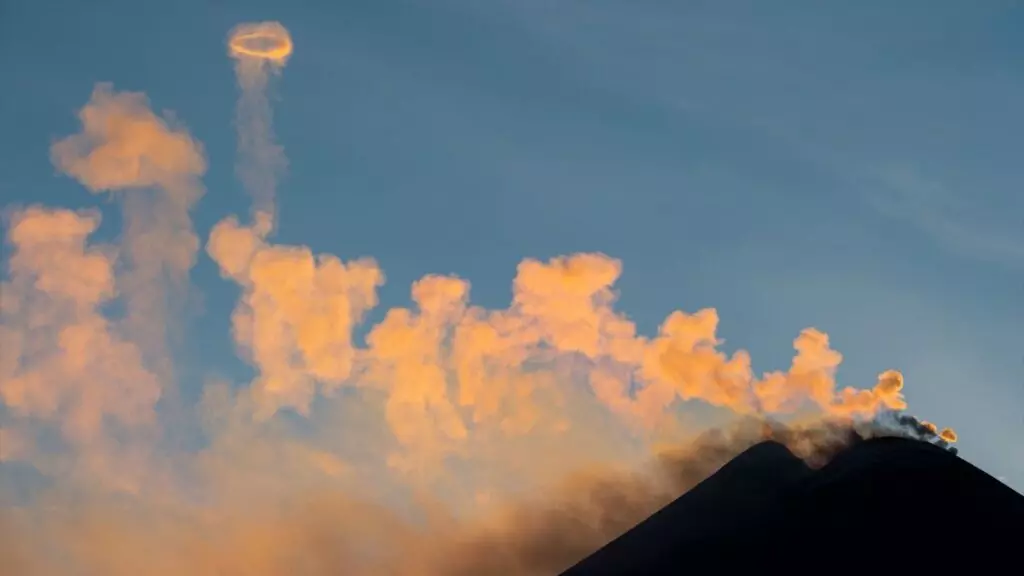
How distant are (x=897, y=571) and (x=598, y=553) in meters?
31.4

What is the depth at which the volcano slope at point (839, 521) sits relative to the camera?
339 feet

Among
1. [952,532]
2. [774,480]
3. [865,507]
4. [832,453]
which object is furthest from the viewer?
[832,453]

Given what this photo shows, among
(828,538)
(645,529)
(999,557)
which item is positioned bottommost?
(999,557)

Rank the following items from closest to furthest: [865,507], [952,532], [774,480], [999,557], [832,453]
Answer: [999,557]
[952,532]
[865,507]
[774,480]
[832,453]

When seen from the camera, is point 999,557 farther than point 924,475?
No

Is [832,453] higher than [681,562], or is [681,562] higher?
[832,453]

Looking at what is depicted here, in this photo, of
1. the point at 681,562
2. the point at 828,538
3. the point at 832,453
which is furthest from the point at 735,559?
the point at 832,453

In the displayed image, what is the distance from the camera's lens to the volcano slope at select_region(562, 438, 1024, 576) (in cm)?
10344

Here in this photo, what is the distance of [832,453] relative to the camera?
5546 inches

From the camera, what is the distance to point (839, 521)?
370ft

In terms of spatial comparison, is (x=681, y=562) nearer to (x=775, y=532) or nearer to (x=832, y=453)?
(x=775, y=532)

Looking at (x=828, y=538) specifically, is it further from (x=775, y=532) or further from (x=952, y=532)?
(x=952, y=532)

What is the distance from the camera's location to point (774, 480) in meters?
123

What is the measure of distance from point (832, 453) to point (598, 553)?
4804 centimetres
